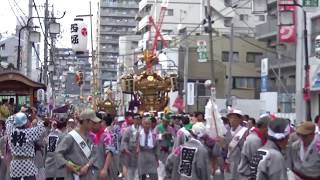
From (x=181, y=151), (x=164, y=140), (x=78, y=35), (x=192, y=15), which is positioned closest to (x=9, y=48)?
(x=192, y=15)

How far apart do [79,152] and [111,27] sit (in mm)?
118791

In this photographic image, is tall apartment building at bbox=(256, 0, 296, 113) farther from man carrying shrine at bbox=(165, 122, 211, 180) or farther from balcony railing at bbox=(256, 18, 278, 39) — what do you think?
man carrying shrine at bbox=(165, 122, 211, 180)

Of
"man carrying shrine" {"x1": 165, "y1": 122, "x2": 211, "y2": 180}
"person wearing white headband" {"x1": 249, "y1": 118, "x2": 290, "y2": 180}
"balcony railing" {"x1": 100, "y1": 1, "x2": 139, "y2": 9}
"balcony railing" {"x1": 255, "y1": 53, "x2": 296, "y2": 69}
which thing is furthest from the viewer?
"balcony railing" {"x1": 100, "y1": 1, "x2": 139, "y2": 9}

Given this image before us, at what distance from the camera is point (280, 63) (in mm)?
46438

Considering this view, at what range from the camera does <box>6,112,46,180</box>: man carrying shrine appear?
10.7m

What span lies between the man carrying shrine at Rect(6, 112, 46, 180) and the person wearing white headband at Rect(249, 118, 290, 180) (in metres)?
4.78

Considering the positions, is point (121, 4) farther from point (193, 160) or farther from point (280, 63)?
point (193, 160)

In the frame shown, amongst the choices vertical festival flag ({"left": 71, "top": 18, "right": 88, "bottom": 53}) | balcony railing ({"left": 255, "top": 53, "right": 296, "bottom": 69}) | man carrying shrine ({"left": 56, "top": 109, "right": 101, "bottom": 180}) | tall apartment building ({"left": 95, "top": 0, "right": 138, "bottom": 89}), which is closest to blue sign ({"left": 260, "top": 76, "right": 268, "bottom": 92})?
balcony railing ({"left": 255, "top": 53, "right": 296, "bottom": 69})

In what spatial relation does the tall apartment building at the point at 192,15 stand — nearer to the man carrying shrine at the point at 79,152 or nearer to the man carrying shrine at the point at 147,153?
the man carrying shrine at the point at 147,153

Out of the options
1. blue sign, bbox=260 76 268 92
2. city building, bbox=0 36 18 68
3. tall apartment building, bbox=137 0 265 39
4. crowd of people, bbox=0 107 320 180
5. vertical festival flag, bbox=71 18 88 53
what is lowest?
crowd of people, bbox=0 107 320 180

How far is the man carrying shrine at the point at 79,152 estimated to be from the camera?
8992 mm

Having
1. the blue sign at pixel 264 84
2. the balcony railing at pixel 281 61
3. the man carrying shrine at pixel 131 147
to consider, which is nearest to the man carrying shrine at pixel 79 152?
the man carrying shrine at pixel 131 147

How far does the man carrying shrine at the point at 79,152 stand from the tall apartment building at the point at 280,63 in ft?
115

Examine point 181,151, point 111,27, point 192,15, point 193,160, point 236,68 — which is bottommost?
point 193,160
